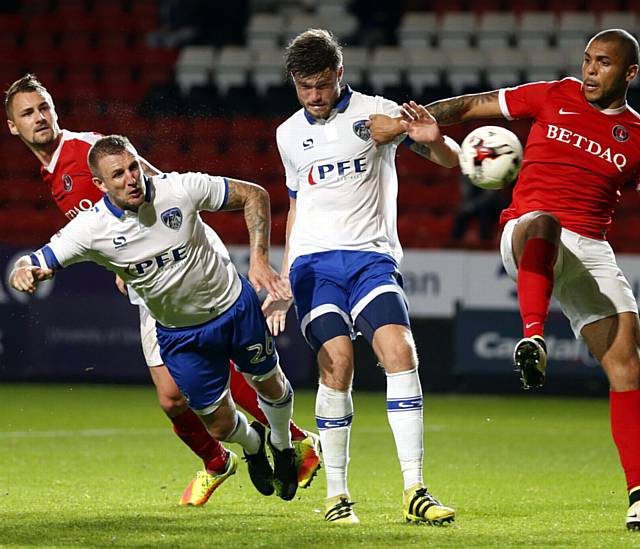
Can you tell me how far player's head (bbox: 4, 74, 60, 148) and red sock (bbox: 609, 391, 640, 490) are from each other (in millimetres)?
3296

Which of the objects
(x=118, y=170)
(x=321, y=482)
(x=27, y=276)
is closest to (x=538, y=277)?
(x=118, y=170)

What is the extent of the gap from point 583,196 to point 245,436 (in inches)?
86.0

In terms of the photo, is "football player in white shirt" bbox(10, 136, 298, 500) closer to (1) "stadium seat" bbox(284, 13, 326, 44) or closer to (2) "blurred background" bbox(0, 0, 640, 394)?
(2) "blurred background" bbox(0, 0, 640, 394)

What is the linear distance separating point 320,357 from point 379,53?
11473mm

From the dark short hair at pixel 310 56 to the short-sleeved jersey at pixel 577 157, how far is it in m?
0.85

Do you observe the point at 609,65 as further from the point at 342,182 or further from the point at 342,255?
the point at 342,255

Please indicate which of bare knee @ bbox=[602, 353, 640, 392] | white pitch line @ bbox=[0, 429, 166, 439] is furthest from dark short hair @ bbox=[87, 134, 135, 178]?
white pitch line @ bbox=[0, 429, 166, 439]

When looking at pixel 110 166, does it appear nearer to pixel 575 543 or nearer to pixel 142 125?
pixel 575 543

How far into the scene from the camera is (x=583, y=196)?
18.3ft

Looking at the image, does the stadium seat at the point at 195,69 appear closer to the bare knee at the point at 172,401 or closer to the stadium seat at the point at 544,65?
the stadium seat at the point at 544,65

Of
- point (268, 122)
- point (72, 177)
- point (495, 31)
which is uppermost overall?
point (72, 177)

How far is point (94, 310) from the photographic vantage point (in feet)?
43.4

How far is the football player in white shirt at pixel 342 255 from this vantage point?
5.39m

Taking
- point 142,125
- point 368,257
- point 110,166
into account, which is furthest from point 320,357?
point 142,125
